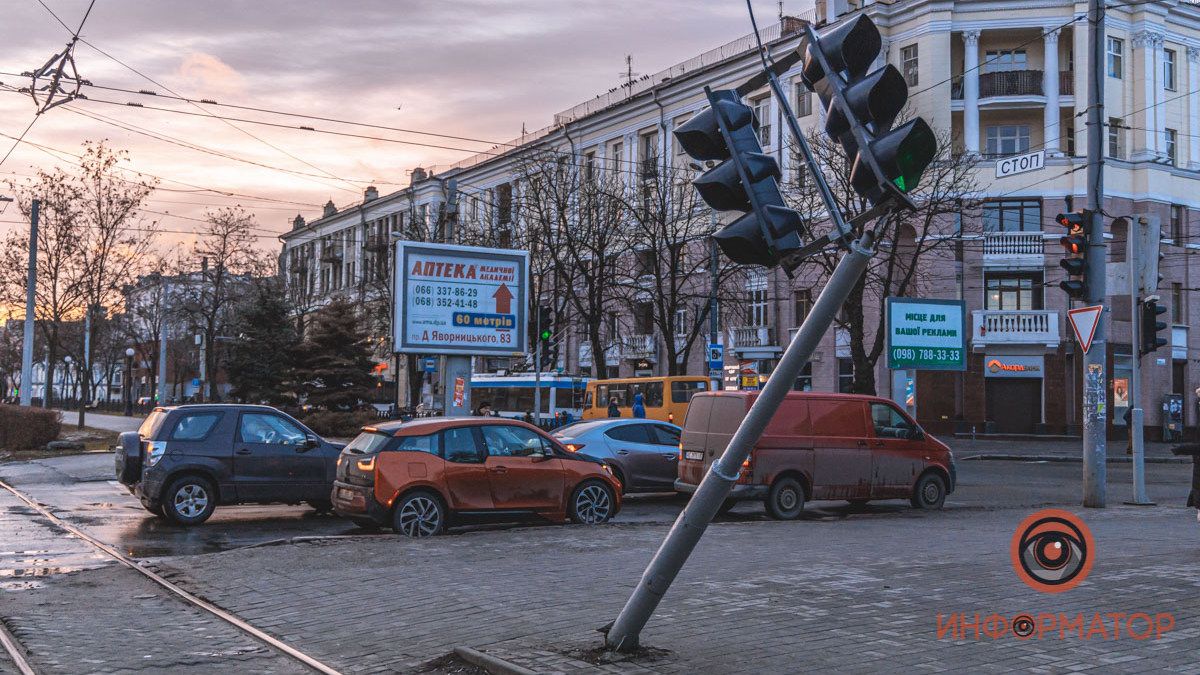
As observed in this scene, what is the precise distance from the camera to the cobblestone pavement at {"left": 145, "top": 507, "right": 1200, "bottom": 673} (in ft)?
21.9

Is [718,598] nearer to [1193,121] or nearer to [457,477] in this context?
[457,477]

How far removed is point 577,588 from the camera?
9.30 meters

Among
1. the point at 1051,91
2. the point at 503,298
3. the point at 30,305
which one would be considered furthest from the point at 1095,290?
the point at 30,305

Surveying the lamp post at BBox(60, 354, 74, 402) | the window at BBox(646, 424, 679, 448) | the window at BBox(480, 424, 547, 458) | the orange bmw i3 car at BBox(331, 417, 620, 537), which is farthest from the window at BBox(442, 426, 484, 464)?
the lamp post at BBox(60, 354, 74, 402)

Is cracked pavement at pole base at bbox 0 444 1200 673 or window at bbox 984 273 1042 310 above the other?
window at bbox 984 273 1042 310

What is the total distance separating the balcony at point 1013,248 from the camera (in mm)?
44094

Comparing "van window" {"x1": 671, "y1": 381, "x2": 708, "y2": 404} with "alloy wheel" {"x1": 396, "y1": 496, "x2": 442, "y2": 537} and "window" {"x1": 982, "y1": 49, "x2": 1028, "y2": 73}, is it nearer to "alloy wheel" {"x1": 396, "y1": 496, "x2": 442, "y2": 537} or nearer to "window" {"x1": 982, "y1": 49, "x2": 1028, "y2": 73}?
"window" {"x1": 982, "y1": 49, "x2": 1028, "y2": 73}

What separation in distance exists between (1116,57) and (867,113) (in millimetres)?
46050

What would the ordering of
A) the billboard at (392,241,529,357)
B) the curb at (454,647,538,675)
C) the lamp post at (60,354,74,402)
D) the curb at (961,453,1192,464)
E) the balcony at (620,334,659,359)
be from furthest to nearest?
the lamp post at (60,354,74,402)
the balcony at (620,334,659,359)
the curb at (961,453,1192,464)
the billboard at (392,241,529,357)
the curb at (454,647,538,675)

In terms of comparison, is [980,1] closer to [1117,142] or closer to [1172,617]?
[1117,142]

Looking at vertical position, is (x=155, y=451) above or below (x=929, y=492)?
above

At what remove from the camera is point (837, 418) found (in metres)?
16.9

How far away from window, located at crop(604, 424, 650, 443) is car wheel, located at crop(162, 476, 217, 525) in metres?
6.66

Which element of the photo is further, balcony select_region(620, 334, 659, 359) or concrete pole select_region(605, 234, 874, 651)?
balcony select_region(620, 334, 659, 359)
